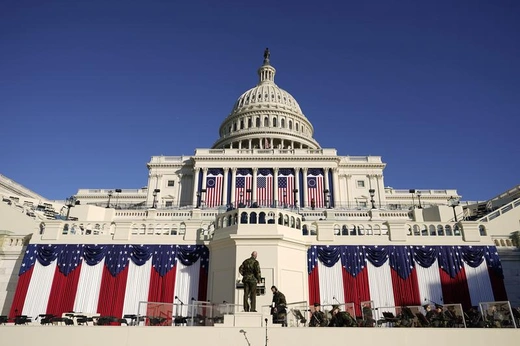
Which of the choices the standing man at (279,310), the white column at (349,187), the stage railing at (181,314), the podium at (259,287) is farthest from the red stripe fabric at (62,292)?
the white column at (349,187)

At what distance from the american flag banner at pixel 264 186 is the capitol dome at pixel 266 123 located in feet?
48.8

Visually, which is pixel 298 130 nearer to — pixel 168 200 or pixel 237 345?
pixel 168 200

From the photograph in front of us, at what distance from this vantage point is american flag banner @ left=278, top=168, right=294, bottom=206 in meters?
59.7

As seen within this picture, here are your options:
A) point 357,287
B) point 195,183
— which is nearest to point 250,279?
point 357,287

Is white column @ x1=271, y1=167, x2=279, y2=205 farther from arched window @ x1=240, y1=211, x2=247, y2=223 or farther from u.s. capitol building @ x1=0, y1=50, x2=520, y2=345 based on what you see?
arched window @ x1=240, y1=211, x2=247, y2=223

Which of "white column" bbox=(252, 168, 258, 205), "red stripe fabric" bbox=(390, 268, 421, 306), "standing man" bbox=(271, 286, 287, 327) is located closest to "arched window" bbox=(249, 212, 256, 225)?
"standing man" bbox=(271, 286, 287, 327)

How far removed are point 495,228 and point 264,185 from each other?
3710 cm

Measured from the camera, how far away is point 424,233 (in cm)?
2461

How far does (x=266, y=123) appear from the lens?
88875 mm

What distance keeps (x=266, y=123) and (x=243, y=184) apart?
30.7m

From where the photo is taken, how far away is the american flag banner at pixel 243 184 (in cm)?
5969

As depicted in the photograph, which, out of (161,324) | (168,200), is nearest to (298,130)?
(168,200)

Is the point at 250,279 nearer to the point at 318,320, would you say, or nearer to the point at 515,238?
the point at 318,320

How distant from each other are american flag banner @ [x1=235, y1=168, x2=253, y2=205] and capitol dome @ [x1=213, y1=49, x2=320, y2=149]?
1531 cm
